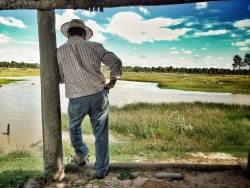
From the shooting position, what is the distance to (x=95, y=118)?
12.8 ft

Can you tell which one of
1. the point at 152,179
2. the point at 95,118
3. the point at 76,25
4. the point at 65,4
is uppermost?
the point at 65,4

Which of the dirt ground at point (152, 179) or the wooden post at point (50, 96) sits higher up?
the wooden post at point (50, 96)

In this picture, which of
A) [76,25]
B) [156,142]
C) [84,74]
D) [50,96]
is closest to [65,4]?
[76,25]

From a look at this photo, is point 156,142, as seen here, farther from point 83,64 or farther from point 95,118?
point 83,64

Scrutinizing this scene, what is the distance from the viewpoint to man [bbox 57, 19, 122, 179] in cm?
373

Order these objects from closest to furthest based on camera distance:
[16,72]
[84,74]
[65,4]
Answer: [65,4]
[84,74]
[16,72]

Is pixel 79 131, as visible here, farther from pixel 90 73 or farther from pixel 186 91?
pixel 186 91

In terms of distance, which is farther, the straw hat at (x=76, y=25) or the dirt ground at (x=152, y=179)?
the dirt ground at (x=152, y=179)

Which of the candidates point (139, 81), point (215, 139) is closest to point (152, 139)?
point (215, 139)

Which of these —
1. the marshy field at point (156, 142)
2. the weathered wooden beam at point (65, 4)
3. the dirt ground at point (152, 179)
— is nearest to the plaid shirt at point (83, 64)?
the weathered wooden beam at point (65, 4)

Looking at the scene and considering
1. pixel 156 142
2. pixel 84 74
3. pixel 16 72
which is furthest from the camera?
pixel 16 72

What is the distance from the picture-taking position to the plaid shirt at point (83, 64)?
372cm

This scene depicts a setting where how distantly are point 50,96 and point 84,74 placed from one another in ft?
2.01

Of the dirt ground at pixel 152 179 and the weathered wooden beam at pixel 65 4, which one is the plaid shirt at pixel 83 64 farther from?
the dirt ground at pixel 152 179
